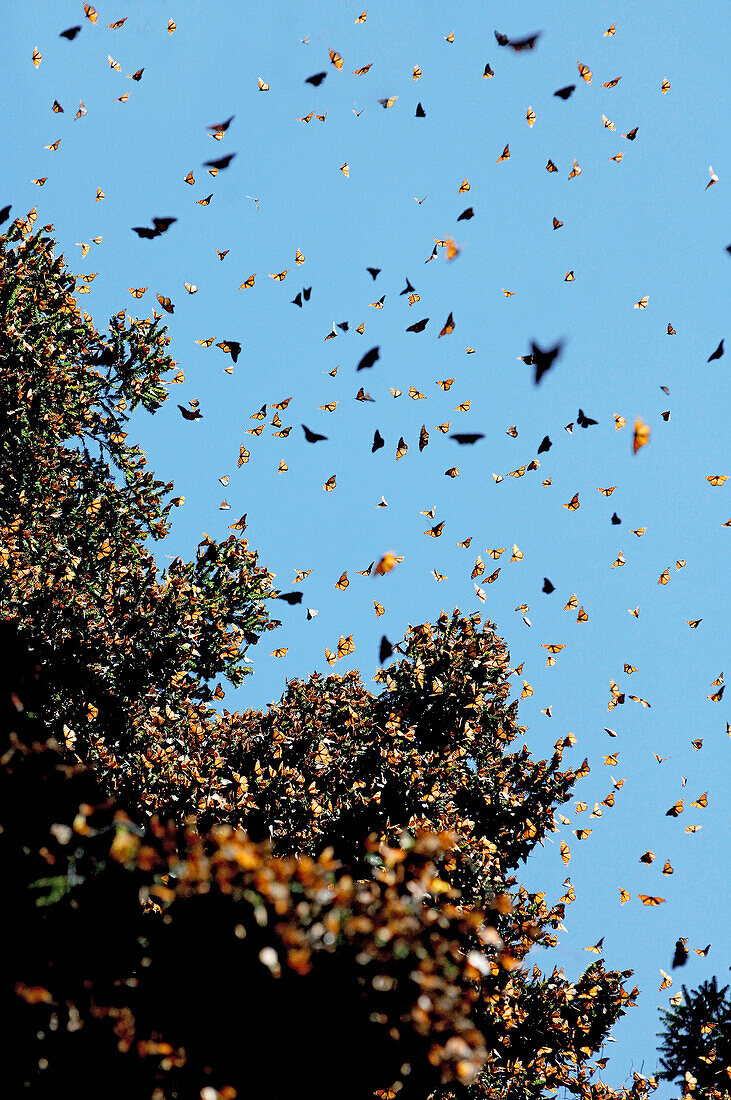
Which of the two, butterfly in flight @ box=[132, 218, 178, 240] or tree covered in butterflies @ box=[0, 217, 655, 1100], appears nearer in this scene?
tree covered in butterflies @ box=[0, 217, 655, 1100]

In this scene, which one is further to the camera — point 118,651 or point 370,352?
point 118,651

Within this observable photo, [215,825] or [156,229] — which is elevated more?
[156,229]

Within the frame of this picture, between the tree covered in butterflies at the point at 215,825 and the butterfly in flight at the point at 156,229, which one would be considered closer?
the tree covered in butterflies at the point at 215,825

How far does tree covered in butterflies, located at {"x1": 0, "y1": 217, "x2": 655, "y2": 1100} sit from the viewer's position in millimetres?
4062

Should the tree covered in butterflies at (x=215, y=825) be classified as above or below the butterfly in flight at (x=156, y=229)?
below

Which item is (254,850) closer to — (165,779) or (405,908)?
(405,908)

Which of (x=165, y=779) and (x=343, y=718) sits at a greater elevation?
(x=343, y=718)

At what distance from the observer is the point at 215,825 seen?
412 inches

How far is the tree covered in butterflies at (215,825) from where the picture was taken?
406 cm

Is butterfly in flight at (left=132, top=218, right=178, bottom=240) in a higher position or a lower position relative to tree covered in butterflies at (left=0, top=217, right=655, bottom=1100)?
→ higher

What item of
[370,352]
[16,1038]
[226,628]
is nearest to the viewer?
[16,1038]

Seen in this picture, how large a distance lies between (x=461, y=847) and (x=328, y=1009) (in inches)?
290

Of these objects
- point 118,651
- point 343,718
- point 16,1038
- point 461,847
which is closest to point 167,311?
point 118,651

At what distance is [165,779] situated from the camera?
10789 mm
